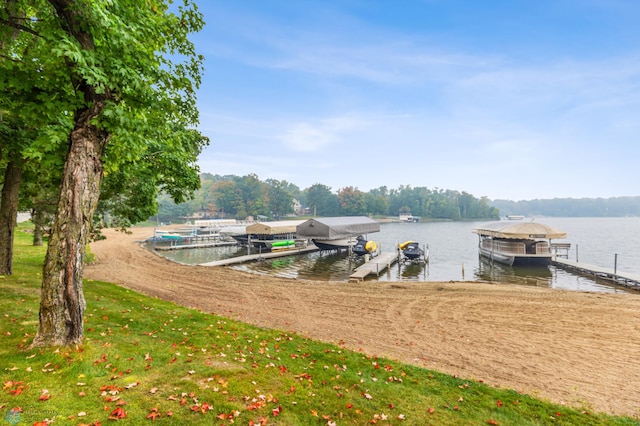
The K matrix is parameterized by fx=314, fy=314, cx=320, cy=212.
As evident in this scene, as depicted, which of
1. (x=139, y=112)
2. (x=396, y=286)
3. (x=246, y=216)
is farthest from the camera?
(x=246, y=216)

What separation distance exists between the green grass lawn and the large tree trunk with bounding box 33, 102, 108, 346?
1.20ft

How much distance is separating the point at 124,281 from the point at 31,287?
7.57 metres

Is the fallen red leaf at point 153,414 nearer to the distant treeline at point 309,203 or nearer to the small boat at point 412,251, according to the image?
the small boat at point 412,251

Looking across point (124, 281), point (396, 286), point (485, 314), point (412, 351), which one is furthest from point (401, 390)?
point (124, 281)

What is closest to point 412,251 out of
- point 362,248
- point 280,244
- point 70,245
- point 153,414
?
point 362,248

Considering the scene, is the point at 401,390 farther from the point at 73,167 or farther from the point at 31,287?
the point at 31,287

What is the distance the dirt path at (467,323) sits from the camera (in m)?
7.86

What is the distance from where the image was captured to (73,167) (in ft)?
17.5

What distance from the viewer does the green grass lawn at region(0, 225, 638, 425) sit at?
4082 millimetres

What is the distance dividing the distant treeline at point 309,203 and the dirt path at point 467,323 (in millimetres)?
91531

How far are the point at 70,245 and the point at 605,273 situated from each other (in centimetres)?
3282

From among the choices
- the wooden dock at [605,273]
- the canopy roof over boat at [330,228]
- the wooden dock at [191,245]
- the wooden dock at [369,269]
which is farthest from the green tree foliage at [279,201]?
the wooden dock at [605,273]

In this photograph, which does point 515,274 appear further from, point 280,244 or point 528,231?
point 280,244

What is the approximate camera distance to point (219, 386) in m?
4.89
